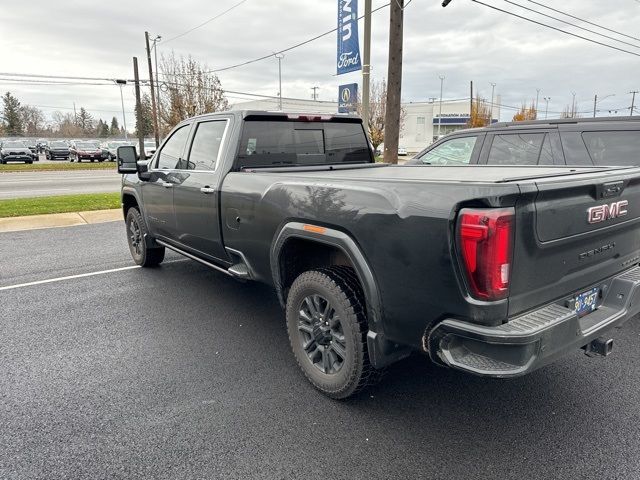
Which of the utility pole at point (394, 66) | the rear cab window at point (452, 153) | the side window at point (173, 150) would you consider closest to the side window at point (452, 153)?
the rear cab window at point (452, 153)

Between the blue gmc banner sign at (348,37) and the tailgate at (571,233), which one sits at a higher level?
the blue gmc banner sign at (348,37)

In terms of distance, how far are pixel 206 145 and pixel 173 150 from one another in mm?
837

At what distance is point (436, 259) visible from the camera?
2238mm

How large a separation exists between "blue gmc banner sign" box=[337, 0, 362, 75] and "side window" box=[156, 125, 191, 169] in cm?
633

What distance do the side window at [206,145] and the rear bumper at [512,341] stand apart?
273 centimetres

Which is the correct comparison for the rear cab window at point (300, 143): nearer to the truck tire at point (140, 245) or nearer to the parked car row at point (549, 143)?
the parked car row at point (549, 143)

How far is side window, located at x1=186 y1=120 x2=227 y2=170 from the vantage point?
4.31m

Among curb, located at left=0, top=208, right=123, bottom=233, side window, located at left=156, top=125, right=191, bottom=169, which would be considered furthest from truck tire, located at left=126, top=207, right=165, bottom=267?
curb, located at left=0, top=208, right=123, bottom=233

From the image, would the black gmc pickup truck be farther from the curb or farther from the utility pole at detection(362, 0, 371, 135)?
the utility pole at detection(362, 0, 371, 135)

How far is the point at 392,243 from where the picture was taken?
7.98 feet

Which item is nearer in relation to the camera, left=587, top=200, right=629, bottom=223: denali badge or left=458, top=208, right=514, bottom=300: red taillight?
left=458, top=208, right=514, bottom=300: red taillight

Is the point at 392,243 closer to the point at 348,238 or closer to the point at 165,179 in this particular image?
the point at 348,238

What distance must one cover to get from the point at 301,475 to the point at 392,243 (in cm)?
128

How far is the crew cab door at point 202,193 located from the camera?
414cm
